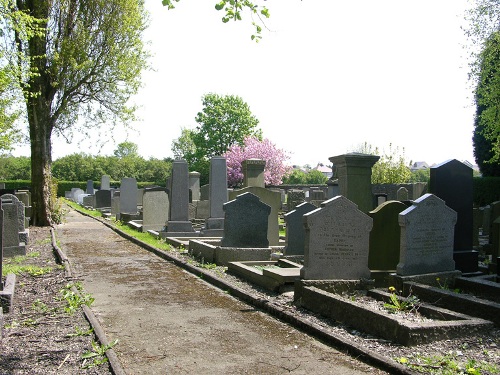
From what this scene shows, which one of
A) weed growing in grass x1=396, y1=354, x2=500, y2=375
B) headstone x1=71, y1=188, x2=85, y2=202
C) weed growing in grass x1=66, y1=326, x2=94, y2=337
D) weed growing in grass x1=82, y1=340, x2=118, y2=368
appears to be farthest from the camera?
headstone x1=71, y1=188, x2=85, y2=202

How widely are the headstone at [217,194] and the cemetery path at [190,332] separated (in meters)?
5.24

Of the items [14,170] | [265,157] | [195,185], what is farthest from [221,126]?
[195,185]

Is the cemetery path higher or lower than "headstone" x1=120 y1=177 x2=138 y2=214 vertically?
lower

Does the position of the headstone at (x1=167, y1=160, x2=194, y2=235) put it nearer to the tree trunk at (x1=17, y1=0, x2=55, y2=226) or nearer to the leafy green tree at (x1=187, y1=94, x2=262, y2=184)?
the tree trunk at (x1=17, y1=0, x2=55, y2=226)

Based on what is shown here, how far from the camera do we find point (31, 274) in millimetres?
9977

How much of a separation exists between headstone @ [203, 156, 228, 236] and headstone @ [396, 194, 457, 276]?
28.4ft

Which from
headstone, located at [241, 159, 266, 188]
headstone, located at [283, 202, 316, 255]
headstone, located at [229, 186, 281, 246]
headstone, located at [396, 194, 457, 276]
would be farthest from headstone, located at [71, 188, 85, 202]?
headstone, located at [396, 194, 457, 276]

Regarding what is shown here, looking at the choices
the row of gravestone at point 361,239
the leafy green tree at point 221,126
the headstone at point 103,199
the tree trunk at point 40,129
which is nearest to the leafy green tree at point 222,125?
the leafy green tree at point 221,126

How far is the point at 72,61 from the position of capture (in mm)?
20000

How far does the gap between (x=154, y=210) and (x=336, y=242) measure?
12.0 m

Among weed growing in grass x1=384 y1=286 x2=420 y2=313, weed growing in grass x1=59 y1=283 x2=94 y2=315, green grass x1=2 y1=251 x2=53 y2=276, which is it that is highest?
weed growing in grass x1=384 y1=286 x2=420 y2=313

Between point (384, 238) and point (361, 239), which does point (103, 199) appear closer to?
point (384, 238)

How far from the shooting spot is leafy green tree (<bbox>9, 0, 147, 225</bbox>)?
20188 millimetres

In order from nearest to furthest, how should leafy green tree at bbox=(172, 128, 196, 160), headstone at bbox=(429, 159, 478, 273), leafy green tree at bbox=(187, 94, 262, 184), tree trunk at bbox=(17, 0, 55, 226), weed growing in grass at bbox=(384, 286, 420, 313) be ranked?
weed growing in grass at bbox=(384, 286, 420, 313) < headstone at bbox=(429, 159, 478, 273) < tree trunk at bbox=(17, 0, 55, 226) < leafy green tree at bbox=(187, 94, 262, 184) < leafy green tree at bbox=(172, 128, 196, 160)
